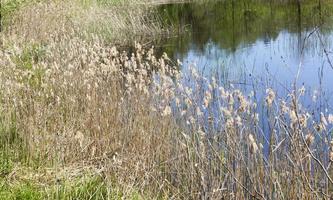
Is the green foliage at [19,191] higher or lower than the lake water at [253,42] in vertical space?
higher

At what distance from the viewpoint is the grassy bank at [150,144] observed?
3.84m

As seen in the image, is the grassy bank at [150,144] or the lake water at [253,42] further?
the lake water at [253,42]

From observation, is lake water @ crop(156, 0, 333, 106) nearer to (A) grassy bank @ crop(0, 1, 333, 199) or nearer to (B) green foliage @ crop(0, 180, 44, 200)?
(A) grassy bank @ crop(0, 1, 333, 199)

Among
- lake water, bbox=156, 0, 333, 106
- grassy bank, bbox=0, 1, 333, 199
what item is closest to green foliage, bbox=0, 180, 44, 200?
grassy bank, bbox=0, 1, 333, 199

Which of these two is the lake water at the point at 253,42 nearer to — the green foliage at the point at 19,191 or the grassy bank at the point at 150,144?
the grassy bank at the point at 150,144

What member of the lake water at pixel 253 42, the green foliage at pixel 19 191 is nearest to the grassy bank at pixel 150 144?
the green foliage at pixel 19 191

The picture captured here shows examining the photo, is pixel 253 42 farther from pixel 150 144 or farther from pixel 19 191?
pixel 19 191

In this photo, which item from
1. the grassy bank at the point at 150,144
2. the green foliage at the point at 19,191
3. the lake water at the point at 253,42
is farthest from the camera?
the lake water at the point at 253,42

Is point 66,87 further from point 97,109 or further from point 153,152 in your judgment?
point 153,152

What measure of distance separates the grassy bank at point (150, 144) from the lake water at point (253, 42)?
173cm

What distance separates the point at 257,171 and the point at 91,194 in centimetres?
134

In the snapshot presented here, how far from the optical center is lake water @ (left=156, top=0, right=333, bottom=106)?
1014 centimetres

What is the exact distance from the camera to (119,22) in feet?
52.9

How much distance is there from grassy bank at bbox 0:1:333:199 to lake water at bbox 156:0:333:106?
173 cm
